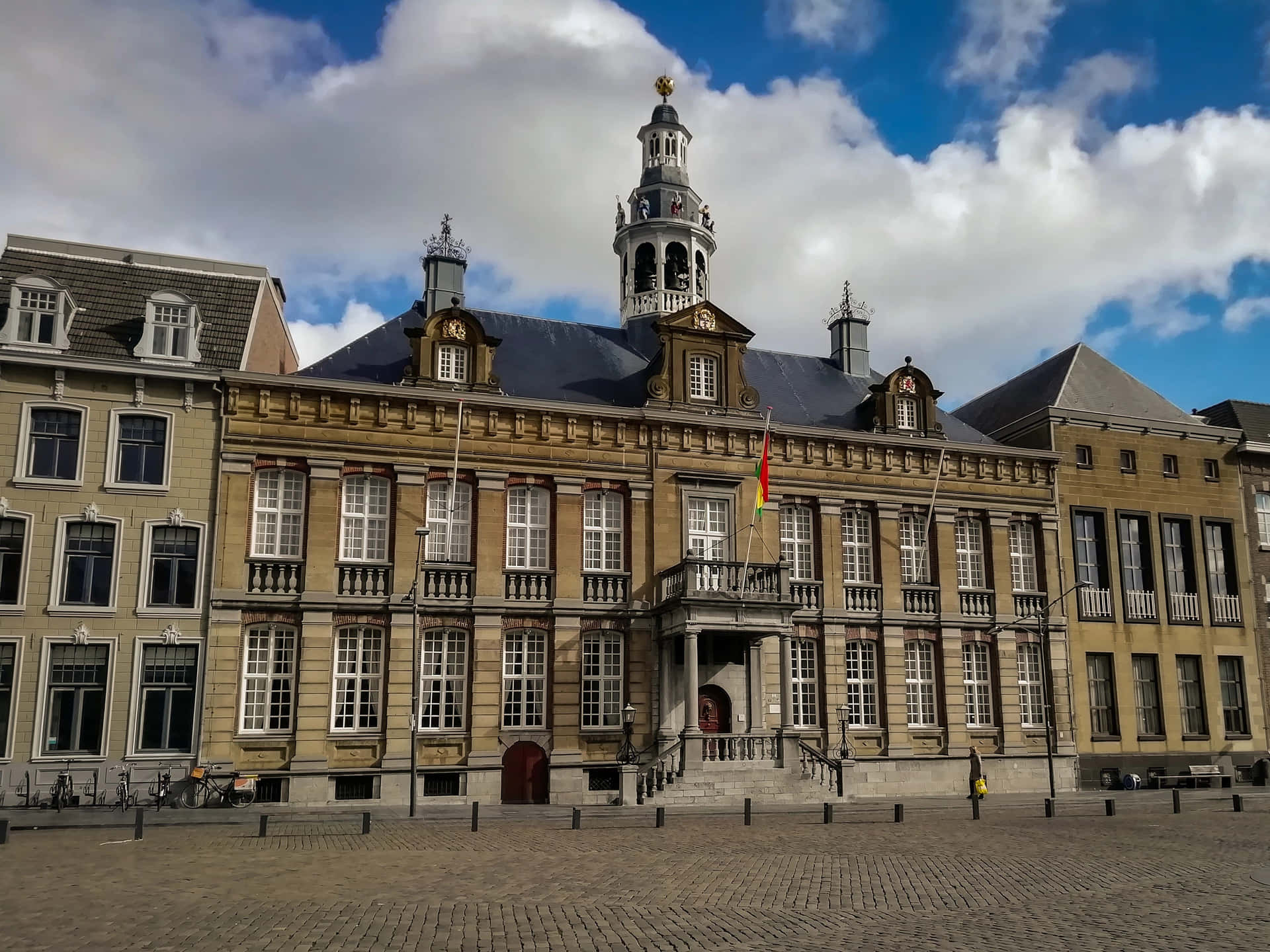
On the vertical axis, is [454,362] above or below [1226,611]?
above

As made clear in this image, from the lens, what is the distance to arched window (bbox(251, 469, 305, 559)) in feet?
104

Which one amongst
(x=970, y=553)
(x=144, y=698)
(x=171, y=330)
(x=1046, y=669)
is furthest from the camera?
(x=970, y=553)

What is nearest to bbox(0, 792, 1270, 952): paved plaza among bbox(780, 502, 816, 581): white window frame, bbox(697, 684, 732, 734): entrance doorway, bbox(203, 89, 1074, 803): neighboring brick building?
bbox(203, 89, 1074, 803): neighboring brick building

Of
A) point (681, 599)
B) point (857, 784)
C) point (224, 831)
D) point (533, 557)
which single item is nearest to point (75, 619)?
point (224, 831)

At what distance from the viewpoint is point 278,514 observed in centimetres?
3198

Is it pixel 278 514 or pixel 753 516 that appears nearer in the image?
pixel 278 514

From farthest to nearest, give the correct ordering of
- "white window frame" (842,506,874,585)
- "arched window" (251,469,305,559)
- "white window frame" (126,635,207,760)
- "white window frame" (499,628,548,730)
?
1. "white window frame" (842,506,874,585)
2. "white window frame" (499,628,548,730)
3. "arched window" (251,469,305,559)
4. "white window frame" (126,635,207,760)

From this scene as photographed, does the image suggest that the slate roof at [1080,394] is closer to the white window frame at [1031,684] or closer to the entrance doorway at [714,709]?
the white window frame at [1031,684]

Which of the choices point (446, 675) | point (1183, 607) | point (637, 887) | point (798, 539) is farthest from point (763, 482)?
point (1183, 607)

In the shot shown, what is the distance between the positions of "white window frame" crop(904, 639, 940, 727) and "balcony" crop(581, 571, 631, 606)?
1041 cm

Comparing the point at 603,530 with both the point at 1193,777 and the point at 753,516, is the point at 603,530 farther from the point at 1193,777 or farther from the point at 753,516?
the point at 1193,777

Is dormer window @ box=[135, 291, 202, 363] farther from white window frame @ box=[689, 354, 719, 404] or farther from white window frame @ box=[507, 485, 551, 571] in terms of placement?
white window frame @ box=[689, 354, 719, 404]

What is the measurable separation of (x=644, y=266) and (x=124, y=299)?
1920cm

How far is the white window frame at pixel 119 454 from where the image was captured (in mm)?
30609
